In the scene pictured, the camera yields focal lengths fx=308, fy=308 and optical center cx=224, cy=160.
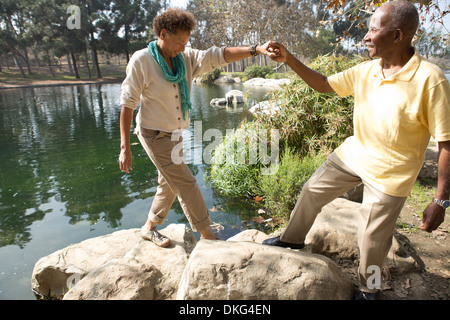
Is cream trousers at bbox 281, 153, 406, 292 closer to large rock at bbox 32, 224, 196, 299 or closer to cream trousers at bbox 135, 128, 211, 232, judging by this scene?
cream trousers at bbox 135, 128, 211, 232

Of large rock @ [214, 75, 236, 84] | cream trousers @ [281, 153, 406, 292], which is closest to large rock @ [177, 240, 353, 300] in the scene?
cream trousers @ [281, 153, 406, 292]

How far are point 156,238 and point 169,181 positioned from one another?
0.69 metres

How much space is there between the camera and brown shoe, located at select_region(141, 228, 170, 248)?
3025 mm

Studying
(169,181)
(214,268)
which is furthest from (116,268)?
(214,268)

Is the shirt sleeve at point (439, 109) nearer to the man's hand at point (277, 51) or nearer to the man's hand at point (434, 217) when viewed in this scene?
the man's hand at point (434, 217)

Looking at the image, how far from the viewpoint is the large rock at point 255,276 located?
194cm

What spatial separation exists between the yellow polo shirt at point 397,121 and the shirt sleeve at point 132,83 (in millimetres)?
1652

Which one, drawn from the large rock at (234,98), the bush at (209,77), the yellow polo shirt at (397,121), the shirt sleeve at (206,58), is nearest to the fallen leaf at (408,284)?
the yellow polo shirt at (397,121)

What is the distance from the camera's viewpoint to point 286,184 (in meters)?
4.21

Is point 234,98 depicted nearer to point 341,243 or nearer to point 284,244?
point 341,243

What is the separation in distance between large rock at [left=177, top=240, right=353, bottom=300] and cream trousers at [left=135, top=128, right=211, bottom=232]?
685mm
